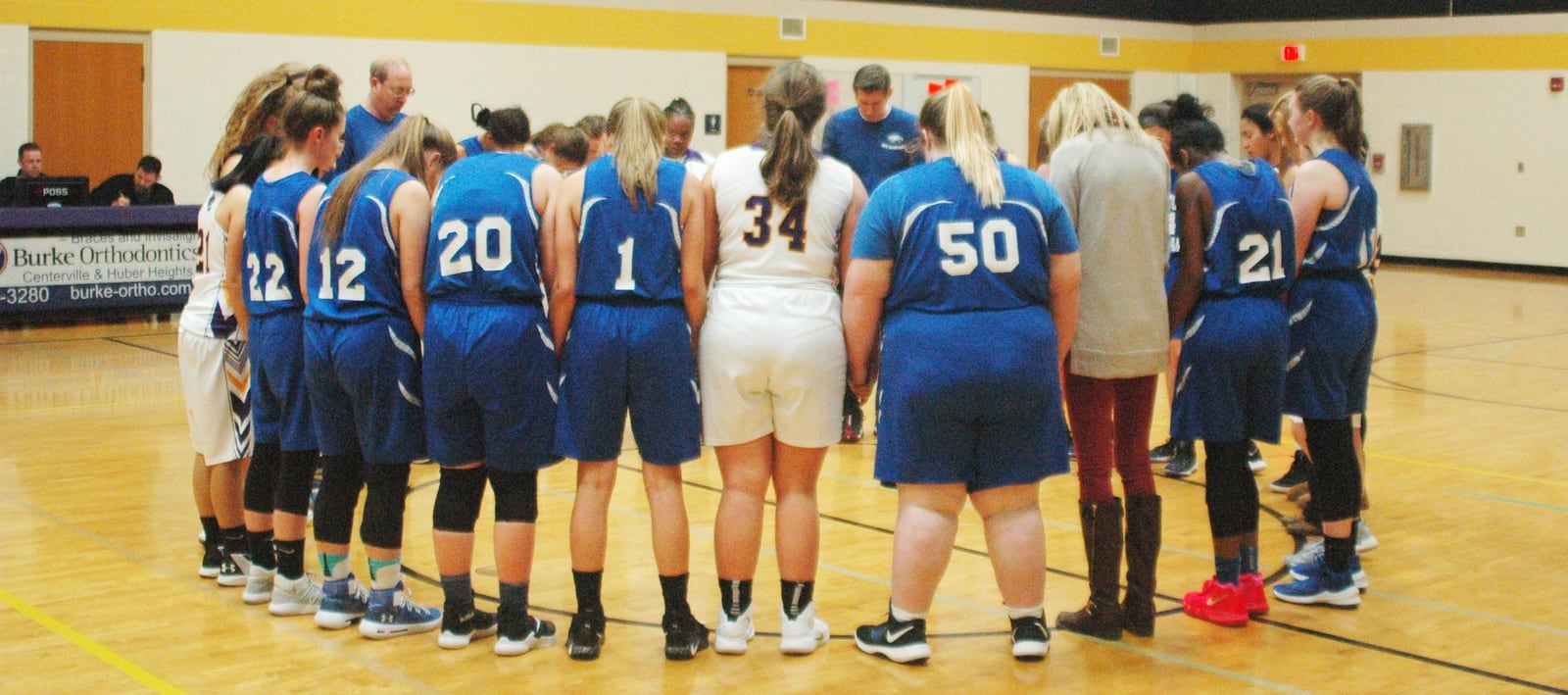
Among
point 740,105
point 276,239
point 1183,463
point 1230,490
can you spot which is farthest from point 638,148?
point 740,105

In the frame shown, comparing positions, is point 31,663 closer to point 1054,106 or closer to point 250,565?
point 250,565

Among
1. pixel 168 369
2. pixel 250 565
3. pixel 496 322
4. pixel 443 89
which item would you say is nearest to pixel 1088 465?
pixel 496 322

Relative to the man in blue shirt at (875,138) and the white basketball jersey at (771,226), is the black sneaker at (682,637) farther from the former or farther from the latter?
the man in blue shirt at (875,138)

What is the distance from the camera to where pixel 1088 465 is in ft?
14.3

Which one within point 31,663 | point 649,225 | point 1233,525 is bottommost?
point 31,663

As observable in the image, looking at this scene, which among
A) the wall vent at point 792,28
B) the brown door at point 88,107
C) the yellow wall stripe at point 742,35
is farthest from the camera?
the wall vent at point 792,28

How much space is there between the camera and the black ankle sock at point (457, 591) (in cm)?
429

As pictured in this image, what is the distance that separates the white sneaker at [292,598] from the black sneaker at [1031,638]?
209cm

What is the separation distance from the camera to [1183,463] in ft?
22.6

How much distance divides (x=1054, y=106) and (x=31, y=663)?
10.7ft

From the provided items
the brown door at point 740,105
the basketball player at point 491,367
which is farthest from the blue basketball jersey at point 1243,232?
the brown door at point 740,105

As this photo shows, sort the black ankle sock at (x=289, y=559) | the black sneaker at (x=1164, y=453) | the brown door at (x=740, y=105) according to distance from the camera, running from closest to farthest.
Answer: the black ankle sock at (x=289, y=559)
the black sneaker at (x=1164, y=453)
the brown door at (x=740, y=105)

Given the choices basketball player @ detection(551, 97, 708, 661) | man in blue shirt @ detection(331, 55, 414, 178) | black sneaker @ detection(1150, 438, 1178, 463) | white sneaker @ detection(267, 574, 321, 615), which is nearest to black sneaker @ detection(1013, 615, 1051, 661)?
basketball player @ detection(551, 97, 708, 661)

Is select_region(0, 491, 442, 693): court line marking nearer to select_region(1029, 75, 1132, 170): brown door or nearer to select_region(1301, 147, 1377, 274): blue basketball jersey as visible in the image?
select_region(1301, 147, 1377, 274): blue basketball jersey
